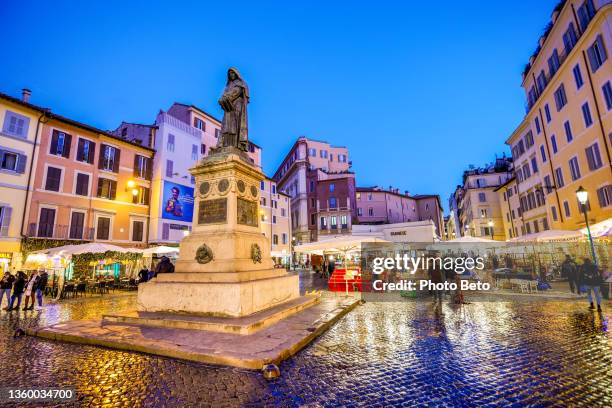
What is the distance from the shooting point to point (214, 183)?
27.0 feet

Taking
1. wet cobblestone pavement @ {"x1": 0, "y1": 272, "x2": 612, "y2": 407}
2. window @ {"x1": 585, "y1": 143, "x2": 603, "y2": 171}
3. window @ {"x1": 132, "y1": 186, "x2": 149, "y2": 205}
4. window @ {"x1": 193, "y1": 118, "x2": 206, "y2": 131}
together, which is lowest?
wet cobblestone pavement @ {"x1": 0, "y1": 272, "x2": 612, "y2": 407}

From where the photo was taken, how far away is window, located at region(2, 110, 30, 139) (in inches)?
817

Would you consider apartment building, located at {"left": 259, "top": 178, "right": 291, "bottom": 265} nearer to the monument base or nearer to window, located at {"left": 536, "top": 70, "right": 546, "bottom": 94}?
window, located at {"left": 536, "top": 70, "right": 546, "bottom": 94}

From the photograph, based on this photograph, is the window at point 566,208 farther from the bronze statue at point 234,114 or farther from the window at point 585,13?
the bronze statue at point 234,114

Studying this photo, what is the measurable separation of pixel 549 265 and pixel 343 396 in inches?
946

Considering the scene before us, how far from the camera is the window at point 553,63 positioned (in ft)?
73.2

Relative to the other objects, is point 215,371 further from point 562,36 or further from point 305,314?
point 562,36

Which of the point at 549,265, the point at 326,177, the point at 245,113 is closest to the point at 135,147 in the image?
the point at 245,113

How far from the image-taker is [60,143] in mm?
23859

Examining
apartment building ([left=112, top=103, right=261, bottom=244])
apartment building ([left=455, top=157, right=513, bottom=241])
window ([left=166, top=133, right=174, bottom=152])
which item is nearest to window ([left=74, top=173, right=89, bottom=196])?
apartment building ([left=112, top=103, right=261, bottom=244])

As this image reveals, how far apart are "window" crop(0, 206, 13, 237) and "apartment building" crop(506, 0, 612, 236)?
3949 cm

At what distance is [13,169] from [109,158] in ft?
23.2

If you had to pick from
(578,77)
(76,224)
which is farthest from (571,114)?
(76,224)

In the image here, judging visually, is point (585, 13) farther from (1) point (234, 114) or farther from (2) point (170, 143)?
(2) point (170, 143)
